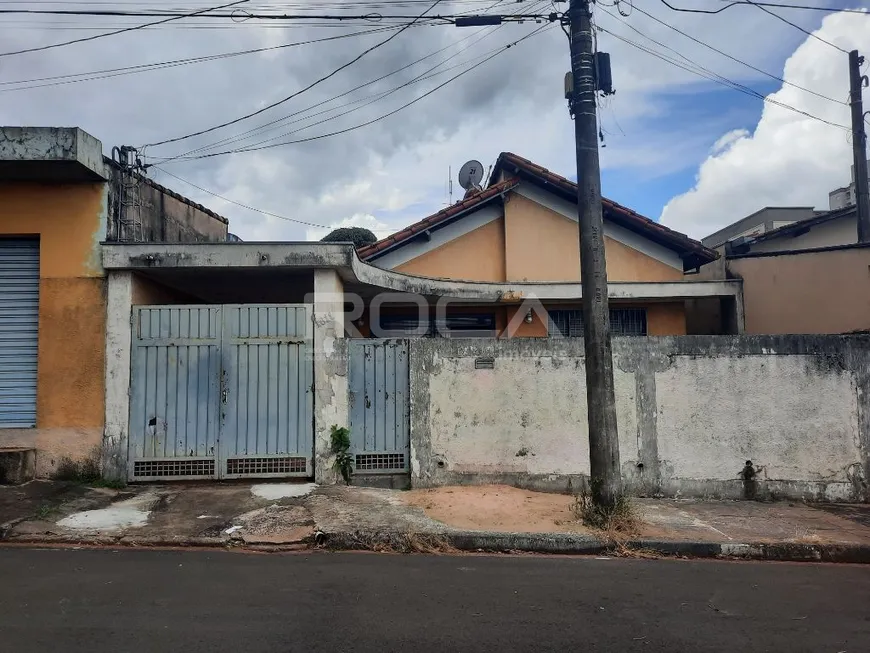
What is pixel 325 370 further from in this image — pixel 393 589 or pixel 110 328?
pixel 393 589

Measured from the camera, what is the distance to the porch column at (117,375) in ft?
25.1

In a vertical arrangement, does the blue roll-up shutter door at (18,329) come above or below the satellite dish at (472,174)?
below

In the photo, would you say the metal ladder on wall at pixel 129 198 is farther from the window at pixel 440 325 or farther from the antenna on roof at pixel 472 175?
the antenna on roof at pixel 472 175

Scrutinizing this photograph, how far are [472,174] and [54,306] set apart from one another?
10.5 metres

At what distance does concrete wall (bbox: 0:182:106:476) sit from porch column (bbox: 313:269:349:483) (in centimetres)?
284

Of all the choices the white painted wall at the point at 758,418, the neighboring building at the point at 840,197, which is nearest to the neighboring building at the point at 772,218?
the neighboring building at the point at 840,197

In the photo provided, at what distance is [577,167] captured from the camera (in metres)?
6.59

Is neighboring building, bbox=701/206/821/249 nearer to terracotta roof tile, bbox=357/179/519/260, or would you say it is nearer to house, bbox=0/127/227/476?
terracotta roof tile, bbox=357/179/519/260

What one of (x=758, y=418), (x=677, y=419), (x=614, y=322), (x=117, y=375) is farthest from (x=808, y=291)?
(x=117, y=375)

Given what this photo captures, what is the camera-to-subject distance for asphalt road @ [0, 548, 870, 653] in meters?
3.65

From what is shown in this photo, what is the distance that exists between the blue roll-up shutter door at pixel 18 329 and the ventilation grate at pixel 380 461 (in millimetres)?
4378

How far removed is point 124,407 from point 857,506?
969 cm

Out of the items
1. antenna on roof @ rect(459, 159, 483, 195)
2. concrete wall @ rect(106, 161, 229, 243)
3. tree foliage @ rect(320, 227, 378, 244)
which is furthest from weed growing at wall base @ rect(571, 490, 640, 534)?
tree foliage @ rect(320, 227, 378, 244)

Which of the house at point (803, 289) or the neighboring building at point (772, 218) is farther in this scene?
the neighboring building at point (772, 218)
